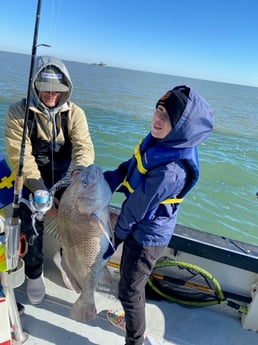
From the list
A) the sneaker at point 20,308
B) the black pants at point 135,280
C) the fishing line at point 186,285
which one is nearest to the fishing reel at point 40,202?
the black pants at point 135,280

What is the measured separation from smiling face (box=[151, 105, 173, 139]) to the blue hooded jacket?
0.03 m

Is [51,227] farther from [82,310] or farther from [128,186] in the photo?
[128,186]

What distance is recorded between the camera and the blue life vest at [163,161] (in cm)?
182

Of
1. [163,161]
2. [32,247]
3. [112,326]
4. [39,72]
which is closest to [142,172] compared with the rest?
[163,161]

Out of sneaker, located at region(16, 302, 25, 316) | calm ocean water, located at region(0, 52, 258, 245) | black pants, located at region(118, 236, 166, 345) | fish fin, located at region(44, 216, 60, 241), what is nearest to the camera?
black pants, located at region(118, 236, 166, 345)

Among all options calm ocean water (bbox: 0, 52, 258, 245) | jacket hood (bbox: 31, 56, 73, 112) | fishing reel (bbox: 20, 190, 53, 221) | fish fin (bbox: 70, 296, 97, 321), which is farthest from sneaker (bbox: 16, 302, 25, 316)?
A: calm ocean water (bbox: 0, 52, 258, 245)

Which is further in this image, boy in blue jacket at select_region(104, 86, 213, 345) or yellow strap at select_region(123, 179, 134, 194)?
yellow strap at select_region(123, 179, 134, 194)

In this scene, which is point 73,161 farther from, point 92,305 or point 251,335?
point 251,335

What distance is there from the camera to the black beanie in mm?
1758

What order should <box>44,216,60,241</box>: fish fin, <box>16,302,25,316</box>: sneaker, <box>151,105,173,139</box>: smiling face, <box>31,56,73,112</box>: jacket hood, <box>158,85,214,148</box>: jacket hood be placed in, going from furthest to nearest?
<box>44,216,60,241</box>: fish fin, <box>16,302,25,316</box>: sneaker, <box>31,56,73,112</box>: jacket hood, <box>151,105,173,139</box>: smiling face, <box>158,85,214,148</box>: jacket hood

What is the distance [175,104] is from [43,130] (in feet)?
3.50

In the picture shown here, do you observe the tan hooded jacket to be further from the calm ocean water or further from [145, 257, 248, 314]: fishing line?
the calm ocean water

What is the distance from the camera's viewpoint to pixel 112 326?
2.48 metres

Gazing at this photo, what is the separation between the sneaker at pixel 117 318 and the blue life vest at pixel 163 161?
1.03 meters
